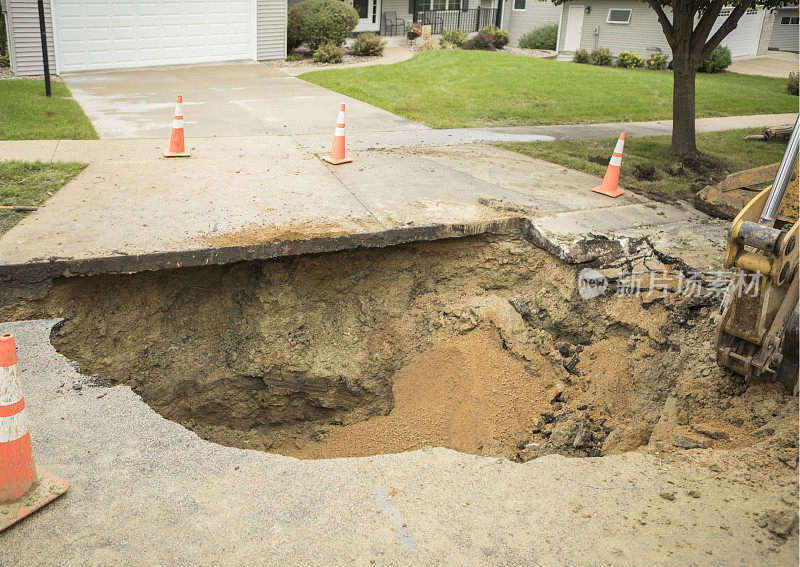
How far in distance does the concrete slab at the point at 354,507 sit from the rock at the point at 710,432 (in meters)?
0.53

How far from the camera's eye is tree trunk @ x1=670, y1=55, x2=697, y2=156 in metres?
9.31

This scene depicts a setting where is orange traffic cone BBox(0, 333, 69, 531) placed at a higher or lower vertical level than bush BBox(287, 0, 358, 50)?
lower

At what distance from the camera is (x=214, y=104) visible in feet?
40.7

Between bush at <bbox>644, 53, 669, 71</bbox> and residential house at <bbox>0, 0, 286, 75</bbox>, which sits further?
bush at <bbox>644, 53, 669, 71</bbox>

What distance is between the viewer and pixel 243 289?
19.9ft

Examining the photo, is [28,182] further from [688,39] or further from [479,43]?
[479,43]

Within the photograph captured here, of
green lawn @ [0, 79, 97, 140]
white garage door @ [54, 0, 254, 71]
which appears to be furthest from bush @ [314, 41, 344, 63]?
green lawn @ [0, 79, 97, 140]

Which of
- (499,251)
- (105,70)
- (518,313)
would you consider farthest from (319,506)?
(105,70)

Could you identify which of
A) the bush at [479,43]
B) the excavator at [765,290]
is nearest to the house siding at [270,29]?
the bush at [479,43]

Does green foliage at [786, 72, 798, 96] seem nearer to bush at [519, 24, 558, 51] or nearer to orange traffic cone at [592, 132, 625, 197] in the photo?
bush at [519, 24, 558, 51]

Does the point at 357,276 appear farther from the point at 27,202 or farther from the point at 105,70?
the point at 105,70

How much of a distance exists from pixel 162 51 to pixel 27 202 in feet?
39.9

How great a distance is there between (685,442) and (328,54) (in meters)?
17.3

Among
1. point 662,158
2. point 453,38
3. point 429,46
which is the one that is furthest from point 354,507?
point 453,38
